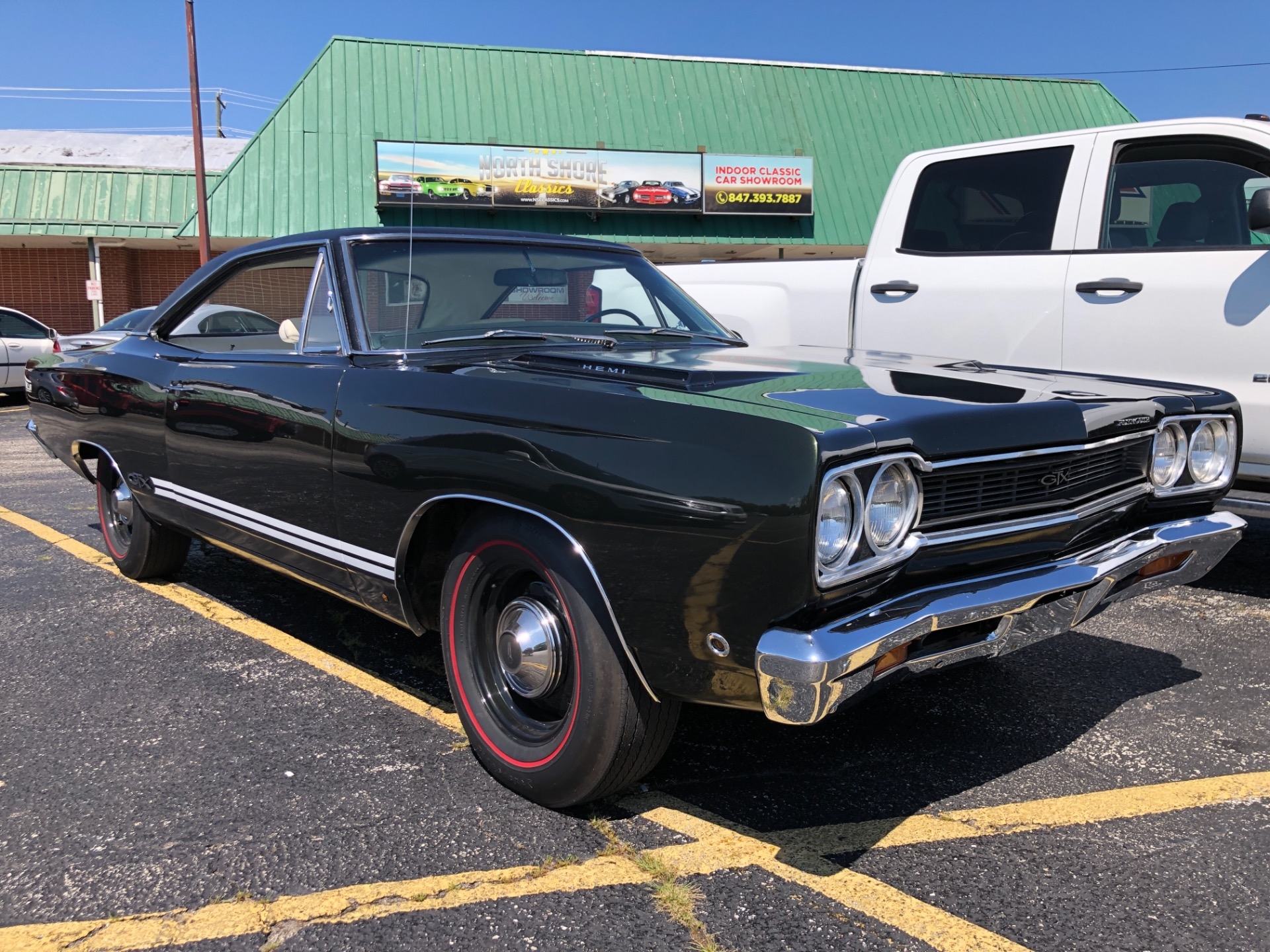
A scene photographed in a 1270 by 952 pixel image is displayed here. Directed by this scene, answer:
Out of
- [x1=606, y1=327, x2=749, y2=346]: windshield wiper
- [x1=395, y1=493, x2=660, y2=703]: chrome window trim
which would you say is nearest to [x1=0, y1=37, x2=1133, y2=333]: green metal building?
[x1=606, y1=327, x2=749, y2=346]: windshield wiper

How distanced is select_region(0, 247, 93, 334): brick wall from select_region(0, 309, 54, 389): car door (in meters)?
8.88

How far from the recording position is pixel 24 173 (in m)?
20.5

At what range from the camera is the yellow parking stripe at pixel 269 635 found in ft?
11.1

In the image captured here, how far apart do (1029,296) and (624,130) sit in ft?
53.9

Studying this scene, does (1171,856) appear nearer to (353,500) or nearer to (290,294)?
(353,500)

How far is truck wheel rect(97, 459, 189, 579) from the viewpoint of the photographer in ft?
15.2

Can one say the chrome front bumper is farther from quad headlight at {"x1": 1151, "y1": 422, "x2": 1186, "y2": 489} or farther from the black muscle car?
quad headlight at {"x1": 1151, "y1": 422, "x2": 1186, "y2": 489}

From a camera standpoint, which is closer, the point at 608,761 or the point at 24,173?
the point at 608,761

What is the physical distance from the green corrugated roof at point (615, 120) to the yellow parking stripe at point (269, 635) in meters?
13.9

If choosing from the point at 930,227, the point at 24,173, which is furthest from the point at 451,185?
the point at 930,227

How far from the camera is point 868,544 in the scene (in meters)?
2.25

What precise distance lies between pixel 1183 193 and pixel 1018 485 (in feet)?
10.1

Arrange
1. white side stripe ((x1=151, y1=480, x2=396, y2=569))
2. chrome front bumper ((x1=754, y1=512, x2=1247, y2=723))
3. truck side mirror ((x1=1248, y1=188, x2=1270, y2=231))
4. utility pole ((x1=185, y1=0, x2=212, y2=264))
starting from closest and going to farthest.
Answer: chrome front bumper ((x1=754, y1=512, x2=1247, y2=723)) → white side stripe ((x1=151, y1=480, x2=396, y2=569)) → truck side mirror ((x1=1248, y1=188, x2=1270, y2=231)) → utility pole ((x1=185, y1=0, x2=212, y2=264))

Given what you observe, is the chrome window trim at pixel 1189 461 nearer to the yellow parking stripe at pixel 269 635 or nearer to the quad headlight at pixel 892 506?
the quad headlight at pixel 892 506
